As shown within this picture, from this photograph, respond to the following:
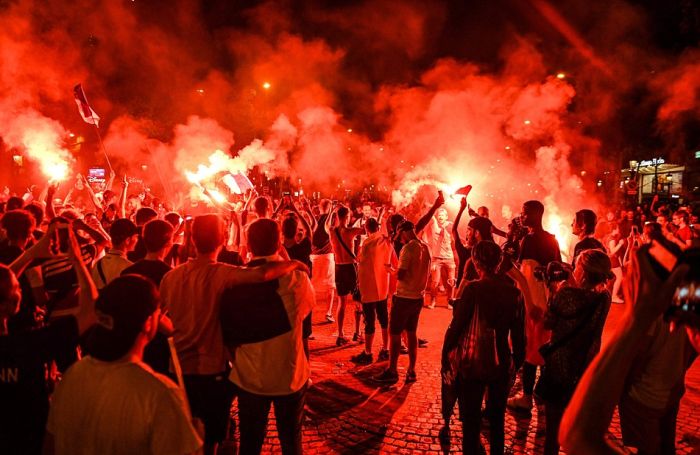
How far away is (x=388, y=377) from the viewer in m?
6.20

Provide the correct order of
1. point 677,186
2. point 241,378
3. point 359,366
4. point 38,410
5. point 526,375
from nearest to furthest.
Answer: point 38,410 → point 241,378 → point 526,375 → point 359,366 → point 677,186

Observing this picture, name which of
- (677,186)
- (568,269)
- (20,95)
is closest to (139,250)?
(568,269)

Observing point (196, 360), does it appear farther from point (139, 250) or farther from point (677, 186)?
point (677, 186)

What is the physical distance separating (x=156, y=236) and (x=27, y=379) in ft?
5.32

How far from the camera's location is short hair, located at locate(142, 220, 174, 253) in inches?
152

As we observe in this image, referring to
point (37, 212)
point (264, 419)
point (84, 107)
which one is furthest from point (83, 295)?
point (84, 107)

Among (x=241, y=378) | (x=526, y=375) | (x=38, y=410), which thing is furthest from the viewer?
(x=526, y=375)

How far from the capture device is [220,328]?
3475 mm

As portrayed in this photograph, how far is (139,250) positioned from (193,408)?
284 cm

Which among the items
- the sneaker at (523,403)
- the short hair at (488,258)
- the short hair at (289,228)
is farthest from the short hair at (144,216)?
the sneaker at (523,403)

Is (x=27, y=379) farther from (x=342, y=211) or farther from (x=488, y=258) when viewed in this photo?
(x=342, y=211)

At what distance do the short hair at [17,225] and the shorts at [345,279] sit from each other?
4553mm

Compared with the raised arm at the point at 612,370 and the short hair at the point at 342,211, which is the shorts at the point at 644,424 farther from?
the short hair at the point at 342,211

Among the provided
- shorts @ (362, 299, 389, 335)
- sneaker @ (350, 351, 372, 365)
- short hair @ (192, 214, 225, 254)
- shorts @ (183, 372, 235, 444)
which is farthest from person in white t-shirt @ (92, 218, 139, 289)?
sneaker @ (350, 351, 372, 365)
